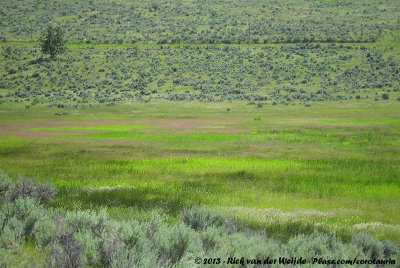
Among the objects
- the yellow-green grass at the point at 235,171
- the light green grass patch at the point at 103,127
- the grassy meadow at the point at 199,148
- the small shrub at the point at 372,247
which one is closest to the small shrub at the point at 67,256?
the grassy meadow at the point at 199,148

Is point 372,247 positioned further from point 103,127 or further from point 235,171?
point 103,127

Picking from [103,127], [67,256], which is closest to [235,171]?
[67,256]

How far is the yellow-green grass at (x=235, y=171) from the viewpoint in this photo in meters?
11.1

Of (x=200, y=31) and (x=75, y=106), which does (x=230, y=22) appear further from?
(x=75, y=106)

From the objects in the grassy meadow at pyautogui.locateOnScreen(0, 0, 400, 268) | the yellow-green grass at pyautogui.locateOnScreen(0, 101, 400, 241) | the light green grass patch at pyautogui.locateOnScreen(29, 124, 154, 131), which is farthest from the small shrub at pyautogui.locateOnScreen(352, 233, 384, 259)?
the light green grass patch at pyautogui.locateOnScreen(29, 124, 154, 131)

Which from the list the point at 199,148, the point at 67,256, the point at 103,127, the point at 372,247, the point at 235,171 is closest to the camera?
the point at 67,256

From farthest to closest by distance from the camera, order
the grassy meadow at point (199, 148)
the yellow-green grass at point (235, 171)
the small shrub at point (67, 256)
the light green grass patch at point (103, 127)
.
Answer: the light green grass patch at point (103, 127) → the yellow-green grass at point (235, 171) → the grassy meadow at point (199, 148) → the small shrub at point (67, 256)

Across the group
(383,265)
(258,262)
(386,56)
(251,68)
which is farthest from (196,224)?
(386,56)

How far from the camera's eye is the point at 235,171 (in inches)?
693

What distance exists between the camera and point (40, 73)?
91250 millimetres

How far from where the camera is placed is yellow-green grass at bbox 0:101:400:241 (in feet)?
36.4

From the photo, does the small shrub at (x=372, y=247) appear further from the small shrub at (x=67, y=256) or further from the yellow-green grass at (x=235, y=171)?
the small shrub at (x=67, y=256)

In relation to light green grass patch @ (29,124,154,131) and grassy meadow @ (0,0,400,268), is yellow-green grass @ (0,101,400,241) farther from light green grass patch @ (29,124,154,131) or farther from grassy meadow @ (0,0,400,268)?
light green grass patch @ (29,124,154,131)

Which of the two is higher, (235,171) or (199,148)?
(235,171)
